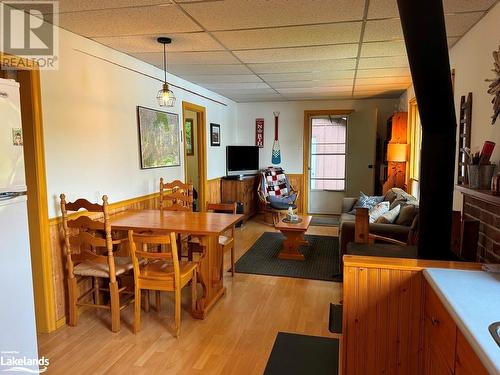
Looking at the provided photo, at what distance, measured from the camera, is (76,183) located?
121 inches

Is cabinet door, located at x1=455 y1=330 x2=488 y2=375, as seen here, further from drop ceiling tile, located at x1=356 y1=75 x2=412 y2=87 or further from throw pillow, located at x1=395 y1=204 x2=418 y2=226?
drop ceiling tile, located at x1=356 y1=75 x2=412 y2=87

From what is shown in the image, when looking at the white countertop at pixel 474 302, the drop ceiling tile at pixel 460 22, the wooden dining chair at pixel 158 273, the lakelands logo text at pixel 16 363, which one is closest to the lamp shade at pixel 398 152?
the drop ceiling tile at pixel 460 22

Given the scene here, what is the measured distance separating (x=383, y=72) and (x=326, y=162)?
9.99ft

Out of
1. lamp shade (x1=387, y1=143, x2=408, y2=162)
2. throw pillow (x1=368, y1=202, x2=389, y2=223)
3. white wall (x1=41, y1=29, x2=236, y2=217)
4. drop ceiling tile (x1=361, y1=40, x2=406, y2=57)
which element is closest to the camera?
white wall (x1=41, y1=29, x2=236, y2=217)

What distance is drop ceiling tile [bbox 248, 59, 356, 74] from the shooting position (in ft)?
13.1

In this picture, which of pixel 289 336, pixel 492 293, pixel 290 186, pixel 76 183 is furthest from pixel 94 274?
pixel 290 186

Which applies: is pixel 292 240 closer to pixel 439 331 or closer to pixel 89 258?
pixel 89 258

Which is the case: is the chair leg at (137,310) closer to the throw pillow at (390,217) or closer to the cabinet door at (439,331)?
the cabinet door at (439,331)

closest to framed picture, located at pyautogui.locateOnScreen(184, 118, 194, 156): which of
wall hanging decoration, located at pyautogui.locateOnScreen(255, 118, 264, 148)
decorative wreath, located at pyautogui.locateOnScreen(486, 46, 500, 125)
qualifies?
wall hanging decoration, located at pyautogui.locateOnScreen(255, 118, 264, 148)

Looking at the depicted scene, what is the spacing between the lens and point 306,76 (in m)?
4.77

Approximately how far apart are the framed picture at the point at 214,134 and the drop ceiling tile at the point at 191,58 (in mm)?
2090

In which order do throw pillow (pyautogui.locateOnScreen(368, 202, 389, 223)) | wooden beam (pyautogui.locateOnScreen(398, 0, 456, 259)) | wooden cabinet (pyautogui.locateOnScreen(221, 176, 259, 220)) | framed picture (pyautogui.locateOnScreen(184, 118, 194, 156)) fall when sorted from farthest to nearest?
wooden cabinet (pyautogui.locateOnScreen(221, 176, 259, 220)), framed picture (pyautogui.locateOnScreen(184, 118, 194, 156)), throw pillow (pyautogui.locateOnScreen(368, 202, 389, 223)), wooden beam (pyautogui.locateOnScreen(398, 0, 456, 259))

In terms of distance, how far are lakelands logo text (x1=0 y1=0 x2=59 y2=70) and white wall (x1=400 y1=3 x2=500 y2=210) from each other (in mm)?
2791

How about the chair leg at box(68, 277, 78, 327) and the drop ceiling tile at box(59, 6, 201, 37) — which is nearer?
the drop ceiling tile at box(59, 6, 201, 37)
